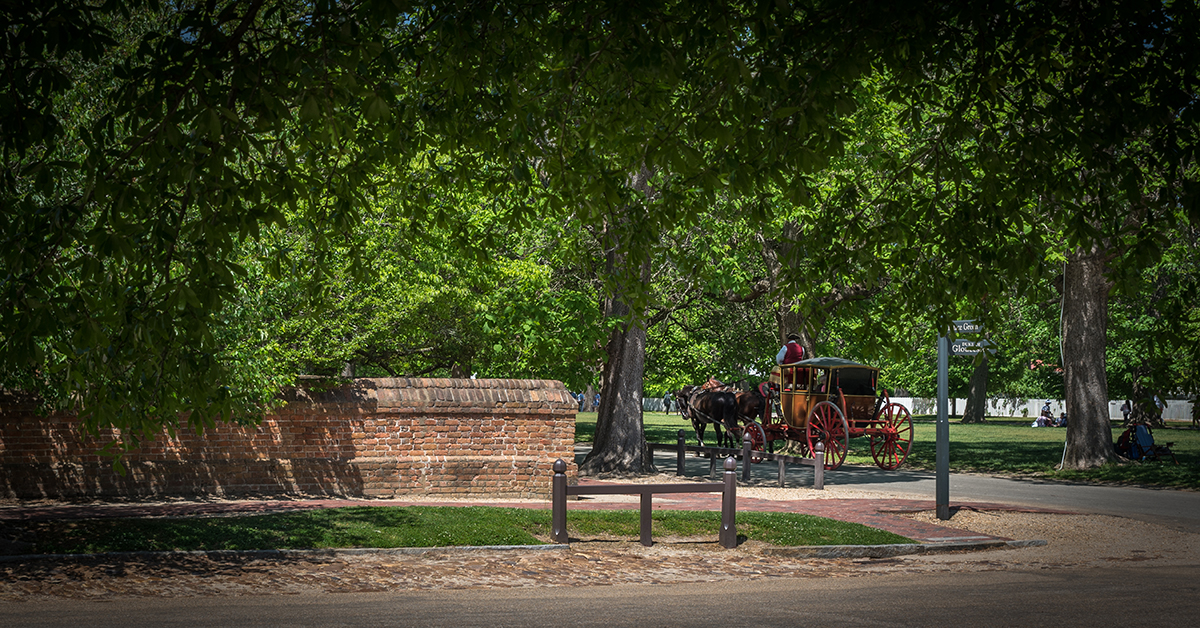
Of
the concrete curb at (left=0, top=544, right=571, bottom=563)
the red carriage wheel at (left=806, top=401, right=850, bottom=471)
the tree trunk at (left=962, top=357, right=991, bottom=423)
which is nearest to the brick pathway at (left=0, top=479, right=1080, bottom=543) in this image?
the concrete curb at (left=0, top=544, right=571, bottom=563)

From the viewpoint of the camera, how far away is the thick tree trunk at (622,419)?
77.1 ft

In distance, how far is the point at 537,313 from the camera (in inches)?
806

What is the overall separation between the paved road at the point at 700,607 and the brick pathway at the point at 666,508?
11.1 feet

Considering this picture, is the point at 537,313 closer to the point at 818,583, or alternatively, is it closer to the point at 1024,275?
the point at 818,583

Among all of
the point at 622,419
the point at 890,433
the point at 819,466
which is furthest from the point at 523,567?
the point at 890,433

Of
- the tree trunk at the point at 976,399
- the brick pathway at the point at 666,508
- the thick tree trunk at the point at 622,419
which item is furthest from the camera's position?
the tree trunk at the point at 976,399

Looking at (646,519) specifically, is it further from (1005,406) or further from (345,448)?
(1005,406)

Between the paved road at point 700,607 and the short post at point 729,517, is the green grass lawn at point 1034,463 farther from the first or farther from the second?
the paved road at point 700,607

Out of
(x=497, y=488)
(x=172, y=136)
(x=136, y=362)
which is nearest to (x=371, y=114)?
(x=172, y=136)

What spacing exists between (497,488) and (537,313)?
4065 millimetres

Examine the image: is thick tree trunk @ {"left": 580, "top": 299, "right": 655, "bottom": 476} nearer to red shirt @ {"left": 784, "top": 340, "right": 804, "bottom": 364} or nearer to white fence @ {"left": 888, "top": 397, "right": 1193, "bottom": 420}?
red shirt @ {"left": 784, "top": 340, "right": 804, "bottom": 364}

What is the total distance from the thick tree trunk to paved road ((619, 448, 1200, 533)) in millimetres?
1703

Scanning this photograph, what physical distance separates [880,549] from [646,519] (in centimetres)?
282

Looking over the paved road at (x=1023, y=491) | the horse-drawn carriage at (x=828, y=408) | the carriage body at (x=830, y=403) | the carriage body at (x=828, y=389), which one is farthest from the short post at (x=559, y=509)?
the carriage body at (x=828, y=389)
